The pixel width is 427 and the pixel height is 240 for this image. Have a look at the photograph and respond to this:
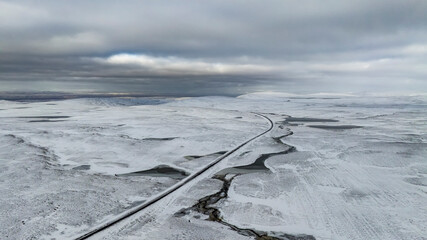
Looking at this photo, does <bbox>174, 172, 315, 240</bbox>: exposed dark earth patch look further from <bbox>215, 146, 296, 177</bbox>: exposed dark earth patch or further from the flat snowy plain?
<bbox>215, 146, 296, 177</bbox>: exposed dark earth patch

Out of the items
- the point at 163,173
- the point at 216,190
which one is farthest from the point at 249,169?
the point at 163,173

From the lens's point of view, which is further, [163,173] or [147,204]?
[163,173]

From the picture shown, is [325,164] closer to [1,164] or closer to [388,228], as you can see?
[388,228]

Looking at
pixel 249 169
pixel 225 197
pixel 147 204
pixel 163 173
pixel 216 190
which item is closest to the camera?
pixel 147 204

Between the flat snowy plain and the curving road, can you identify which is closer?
the curving road

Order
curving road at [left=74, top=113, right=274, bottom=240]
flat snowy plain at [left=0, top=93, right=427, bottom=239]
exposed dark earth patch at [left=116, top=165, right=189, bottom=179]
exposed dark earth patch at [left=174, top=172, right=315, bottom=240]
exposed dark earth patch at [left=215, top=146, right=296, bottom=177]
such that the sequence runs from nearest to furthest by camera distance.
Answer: exposed dark earth patch at [left=174, top=172, right=315, bottom=240], curving road at [left=74, top=113, right=274, bottom=240], flat snowy plain at [left=0, top=93, right=427, bottom=239], exposed dark earth patch at [left=116, top=165, right=189, bottom=179], exposed dark earth patch at [left=215, top=146, right=296, bottom=177]

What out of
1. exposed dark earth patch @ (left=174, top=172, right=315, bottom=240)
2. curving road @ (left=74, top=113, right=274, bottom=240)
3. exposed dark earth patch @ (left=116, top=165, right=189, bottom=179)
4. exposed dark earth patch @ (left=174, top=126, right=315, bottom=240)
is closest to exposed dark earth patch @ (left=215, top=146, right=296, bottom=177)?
exposed dark earth patch @ (left=174, top=126, right=315, bottom=240)

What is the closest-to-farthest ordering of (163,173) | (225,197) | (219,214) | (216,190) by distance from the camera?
(219,214) → (225,197) → (216,190) → (163,173)

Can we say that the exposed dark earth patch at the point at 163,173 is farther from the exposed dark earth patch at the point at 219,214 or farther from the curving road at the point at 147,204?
the exposed dark earth patch at the point at 219,214

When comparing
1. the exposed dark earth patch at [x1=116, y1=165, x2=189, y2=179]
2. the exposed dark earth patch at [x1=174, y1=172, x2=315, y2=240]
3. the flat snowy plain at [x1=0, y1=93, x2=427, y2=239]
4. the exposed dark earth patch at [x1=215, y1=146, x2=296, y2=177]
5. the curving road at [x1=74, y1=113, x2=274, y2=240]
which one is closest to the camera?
the exposed dark earth patch at [x1=174, y1=172, x2=315, y2=240]

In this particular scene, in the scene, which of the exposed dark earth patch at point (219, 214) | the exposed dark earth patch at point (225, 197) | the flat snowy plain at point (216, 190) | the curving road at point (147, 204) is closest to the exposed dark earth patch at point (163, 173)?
the flat snowy plain at point (216, 190)

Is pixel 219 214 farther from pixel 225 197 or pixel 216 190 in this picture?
pixel 216 190
